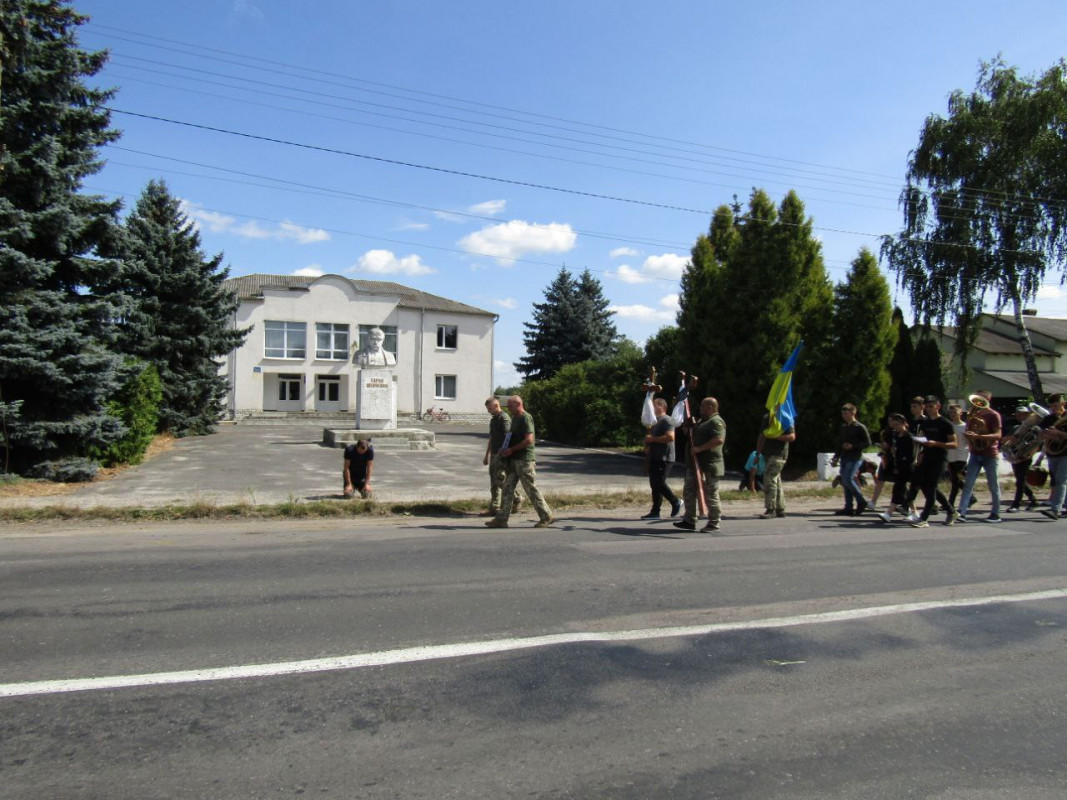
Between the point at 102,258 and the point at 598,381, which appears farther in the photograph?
the point at 598,381

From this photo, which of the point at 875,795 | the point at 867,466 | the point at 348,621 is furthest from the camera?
the point at 867,466

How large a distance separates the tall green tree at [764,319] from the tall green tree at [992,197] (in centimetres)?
1097

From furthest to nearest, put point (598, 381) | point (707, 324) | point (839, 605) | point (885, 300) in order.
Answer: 1. point (598, 381)
2. point (707, 324)
3. point (885, 300)
4. point (839, 605)

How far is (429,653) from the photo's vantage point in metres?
4.79

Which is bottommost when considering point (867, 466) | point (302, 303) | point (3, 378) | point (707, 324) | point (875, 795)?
point (875, 795)

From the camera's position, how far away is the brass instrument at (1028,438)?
12.0 meters

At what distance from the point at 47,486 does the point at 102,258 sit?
4.61 metres

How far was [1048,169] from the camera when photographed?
26.9 metres

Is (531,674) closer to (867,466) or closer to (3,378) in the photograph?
(867,466)

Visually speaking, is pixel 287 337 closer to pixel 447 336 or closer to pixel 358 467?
pixel 447 336

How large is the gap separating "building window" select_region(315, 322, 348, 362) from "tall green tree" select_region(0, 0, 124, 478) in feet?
106

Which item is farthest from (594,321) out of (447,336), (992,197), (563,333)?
(992,197)

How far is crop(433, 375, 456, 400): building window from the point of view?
164 feet

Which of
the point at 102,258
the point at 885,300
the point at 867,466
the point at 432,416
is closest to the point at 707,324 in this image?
the point at 885,300
